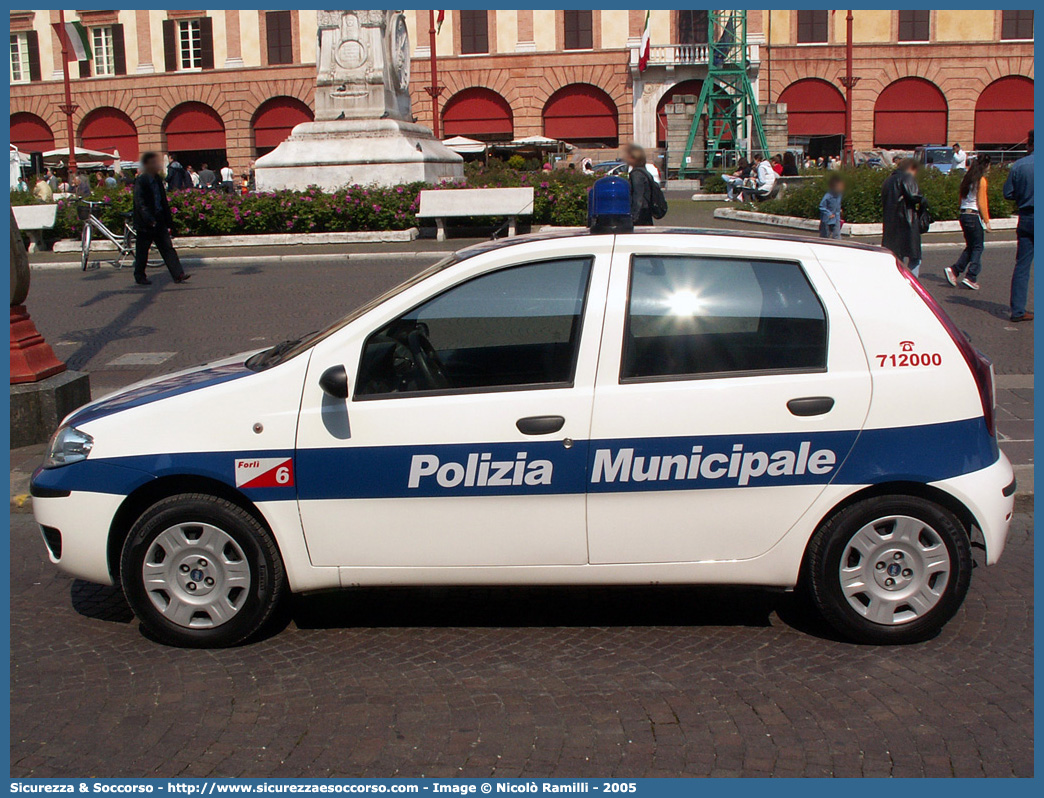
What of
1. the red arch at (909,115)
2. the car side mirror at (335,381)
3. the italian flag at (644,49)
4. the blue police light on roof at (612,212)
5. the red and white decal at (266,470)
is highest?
the italian flag at (644,49)

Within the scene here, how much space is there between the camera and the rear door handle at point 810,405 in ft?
13.9

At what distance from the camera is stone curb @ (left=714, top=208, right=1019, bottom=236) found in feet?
62.4

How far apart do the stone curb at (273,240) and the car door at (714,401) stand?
1635cm

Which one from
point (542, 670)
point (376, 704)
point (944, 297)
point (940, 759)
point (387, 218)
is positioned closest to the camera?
point (940, 759)

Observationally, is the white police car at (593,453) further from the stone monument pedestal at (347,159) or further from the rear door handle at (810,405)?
the stone monument pedestal at (347,159)

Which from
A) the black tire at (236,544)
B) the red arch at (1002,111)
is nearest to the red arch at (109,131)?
the red arch at (1002,111)

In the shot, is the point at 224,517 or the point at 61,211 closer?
the point at 224,517

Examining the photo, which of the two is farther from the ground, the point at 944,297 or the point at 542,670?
→ the point at 944,297

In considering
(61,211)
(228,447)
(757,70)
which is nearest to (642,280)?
(228,447)

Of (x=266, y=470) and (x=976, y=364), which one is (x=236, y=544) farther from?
(x=976, y=364)

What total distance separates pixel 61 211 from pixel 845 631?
832 inches

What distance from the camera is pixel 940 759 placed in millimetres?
3551

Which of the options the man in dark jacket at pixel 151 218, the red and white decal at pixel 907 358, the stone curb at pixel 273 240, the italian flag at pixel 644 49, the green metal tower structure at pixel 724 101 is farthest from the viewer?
the italian flag at pixel 644 49

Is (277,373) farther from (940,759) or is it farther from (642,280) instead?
(940,759)
